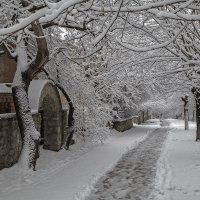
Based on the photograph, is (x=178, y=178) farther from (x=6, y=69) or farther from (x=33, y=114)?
(x=6, y=69)

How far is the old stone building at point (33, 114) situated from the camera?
44.1ft

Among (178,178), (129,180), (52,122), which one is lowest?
(129,180)

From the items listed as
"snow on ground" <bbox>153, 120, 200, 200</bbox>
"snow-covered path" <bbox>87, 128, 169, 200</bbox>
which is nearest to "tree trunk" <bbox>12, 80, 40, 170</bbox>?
"snow-covered path" <bbox>87, 128, 169, 200</bbox>

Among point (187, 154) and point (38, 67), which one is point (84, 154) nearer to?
point (187, 154)

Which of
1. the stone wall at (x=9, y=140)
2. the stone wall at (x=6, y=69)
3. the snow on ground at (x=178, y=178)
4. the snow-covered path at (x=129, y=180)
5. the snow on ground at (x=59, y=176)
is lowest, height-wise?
the snow-covered path at (x=129, y=180)

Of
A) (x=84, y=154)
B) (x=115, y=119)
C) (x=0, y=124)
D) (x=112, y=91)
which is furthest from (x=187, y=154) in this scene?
(x=115, y=119)

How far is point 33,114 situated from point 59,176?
14.2 ft

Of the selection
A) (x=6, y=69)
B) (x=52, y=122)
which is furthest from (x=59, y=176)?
(x=6, y=69)

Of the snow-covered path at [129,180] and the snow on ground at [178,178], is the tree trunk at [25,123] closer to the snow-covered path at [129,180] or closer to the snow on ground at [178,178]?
the snow-covered path at [129,180]

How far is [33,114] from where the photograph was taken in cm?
1608

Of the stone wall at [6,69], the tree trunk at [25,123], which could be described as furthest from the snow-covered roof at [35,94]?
the tree trunk at [25,123]

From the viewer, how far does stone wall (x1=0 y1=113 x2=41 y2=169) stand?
13.1 meters

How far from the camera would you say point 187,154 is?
17.8 meters

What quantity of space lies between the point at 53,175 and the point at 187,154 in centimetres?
753
